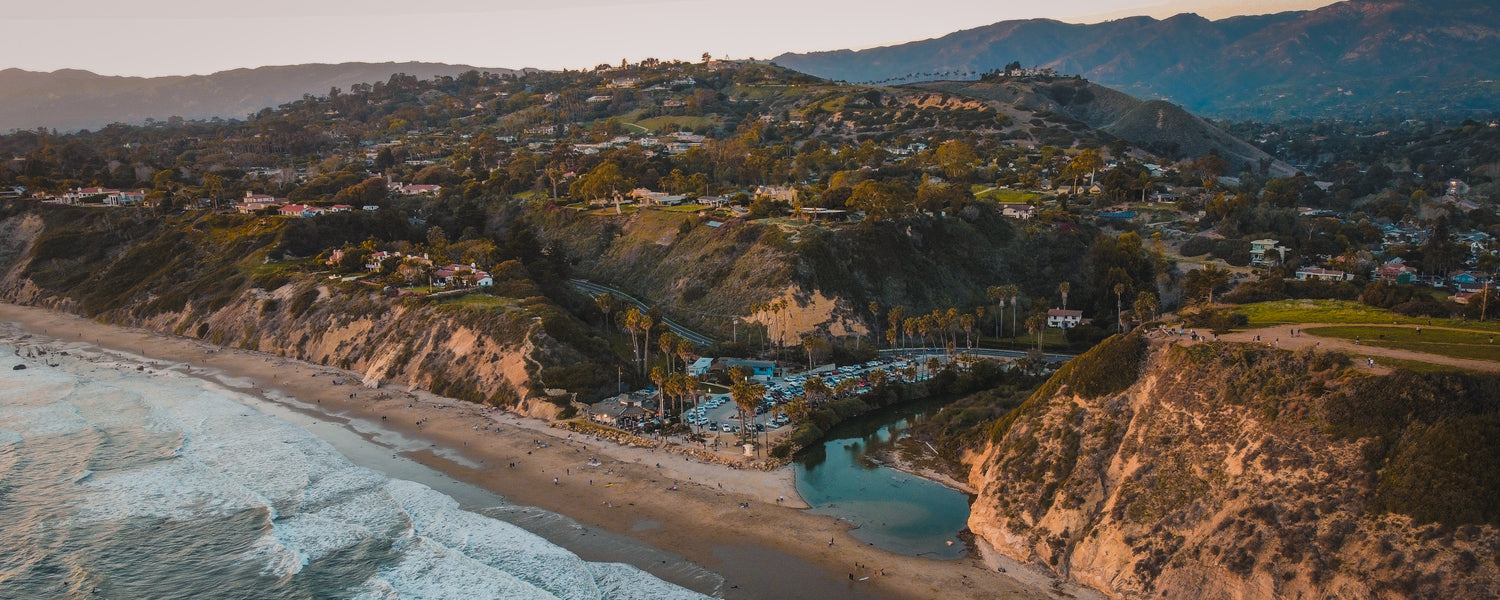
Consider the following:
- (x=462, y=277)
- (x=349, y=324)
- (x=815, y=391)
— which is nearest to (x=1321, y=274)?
(x=815, y=391)

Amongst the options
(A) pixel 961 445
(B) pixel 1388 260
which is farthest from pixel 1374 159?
(A) pixel 961 445

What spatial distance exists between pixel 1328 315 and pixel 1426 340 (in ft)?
20.7

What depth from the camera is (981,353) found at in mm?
67688

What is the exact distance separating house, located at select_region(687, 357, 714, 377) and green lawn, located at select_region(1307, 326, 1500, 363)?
36.3 meters

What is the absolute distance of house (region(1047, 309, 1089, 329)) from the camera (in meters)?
74.6

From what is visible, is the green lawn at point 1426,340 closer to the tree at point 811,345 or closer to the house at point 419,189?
the tree at point 811,345

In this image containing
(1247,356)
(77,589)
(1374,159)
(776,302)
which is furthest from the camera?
(1374,159)

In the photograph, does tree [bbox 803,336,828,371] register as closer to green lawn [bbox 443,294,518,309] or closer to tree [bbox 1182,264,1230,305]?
green lawn [bbox 443,294,518,309]

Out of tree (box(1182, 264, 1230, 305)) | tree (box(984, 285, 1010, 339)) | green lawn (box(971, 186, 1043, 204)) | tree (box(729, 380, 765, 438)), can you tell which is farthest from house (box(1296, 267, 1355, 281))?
tree (box(729, 380, 765, 438))

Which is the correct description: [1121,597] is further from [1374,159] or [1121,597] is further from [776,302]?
[1374,159]

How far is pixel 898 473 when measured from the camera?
4653cm

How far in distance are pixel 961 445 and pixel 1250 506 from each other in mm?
16985

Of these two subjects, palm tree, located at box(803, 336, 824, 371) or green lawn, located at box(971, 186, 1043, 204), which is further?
green lawn, located at box(971, 186, 1043, 204)

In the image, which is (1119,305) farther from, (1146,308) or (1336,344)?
(1336,344)
